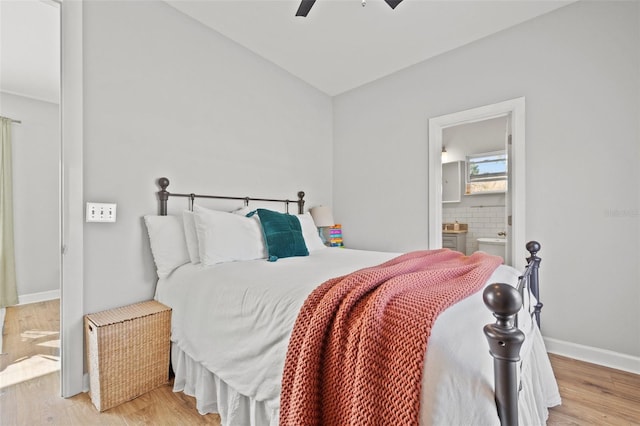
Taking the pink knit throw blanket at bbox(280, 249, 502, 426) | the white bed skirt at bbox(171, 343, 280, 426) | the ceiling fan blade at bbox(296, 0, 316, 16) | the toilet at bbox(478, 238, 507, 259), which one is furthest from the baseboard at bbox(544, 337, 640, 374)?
the ceiling fan blade at bbox(296, 0, 316, 16)

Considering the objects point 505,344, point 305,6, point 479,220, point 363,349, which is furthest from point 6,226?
point 479,220

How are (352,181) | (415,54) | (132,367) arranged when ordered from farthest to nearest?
1. (352,181)
2. (415,54)
3. (132,367)

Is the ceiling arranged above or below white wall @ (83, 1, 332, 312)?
above

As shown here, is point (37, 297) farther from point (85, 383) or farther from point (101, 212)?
point (101, 212)

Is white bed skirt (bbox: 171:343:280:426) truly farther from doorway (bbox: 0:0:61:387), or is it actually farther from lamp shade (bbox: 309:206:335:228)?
lamp shade (bbox: 309:206:335:228)

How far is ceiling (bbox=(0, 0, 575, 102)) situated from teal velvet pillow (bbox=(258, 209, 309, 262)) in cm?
161

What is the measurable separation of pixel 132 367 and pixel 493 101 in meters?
3.37

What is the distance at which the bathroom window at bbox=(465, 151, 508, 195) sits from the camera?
14.1 ft

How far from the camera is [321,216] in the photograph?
3.43 metres

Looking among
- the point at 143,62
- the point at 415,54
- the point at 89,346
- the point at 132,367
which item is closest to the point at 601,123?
the point at 415,54

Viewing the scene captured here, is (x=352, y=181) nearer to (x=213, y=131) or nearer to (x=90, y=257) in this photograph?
(x=213, y=131)

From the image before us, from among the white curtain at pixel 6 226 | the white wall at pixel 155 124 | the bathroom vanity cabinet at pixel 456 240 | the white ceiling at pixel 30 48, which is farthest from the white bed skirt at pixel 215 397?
the bathroom vanity cabinet at pixel 456 240

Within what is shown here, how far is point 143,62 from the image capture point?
7.02 ft

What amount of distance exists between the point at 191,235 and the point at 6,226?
284cm
